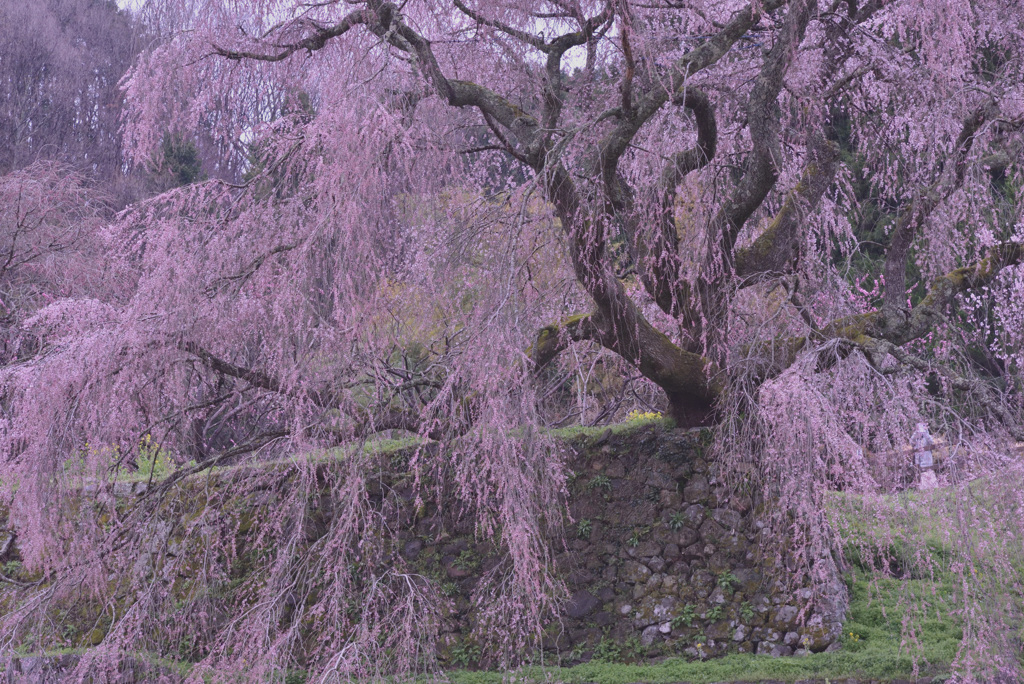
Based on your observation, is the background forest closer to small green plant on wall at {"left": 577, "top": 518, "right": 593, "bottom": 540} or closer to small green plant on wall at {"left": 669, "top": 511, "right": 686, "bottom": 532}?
small green plant on wall at {"left": 669, "top": 511, "right": 686, "bottom": 532}

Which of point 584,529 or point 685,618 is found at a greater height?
point 584,529

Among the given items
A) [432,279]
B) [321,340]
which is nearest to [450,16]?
[432,279]

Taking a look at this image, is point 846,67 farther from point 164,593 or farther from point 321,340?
point 164,593

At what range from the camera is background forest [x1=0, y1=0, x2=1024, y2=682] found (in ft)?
14.3

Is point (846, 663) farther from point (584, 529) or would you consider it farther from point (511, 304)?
point (511, 304)

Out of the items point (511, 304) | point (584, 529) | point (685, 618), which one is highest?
point (511, 304)

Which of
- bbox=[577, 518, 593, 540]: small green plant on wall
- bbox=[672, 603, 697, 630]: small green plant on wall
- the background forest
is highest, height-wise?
the background forest

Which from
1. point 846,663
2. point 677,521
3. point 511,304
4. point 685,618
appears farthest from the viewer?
point 677,521

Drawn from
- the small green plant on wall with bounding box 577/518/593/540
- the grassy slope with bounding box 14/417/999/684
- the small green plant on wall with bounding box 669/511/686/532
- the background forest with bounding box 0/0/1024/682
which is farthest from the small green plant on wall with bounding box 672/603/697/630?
the small green plant on wall with bounding box 577/518/593/540

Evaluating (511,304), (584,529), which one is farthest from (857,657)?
(511,304)

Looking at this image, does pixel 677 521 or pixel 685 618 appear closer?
pixel 685 618

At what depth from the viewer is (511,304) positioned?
4.49m

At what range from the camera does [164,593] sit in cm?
547

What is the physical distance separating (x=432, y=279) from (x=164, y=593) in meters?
2.56
